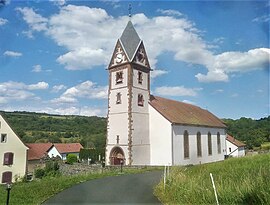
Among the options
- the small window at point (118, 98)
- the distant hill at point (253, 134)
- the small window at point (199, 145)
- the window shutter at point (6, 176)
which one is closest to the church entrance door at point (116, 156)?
the small window at point (118, 98)

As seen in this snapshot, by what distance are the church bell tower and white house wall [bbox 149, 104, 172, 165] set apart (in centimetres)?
59

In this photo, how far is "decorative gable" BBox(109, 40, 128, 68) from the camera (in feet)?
108

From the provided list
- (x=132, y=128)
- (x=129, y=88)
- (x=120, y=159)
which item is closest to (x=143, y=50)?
(x=129, y=88)

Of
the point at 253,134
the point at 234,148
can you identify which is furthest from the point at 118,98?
the point at 253,134

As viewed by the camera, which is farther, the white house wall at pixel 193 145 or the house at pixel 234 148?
the house at pixel 234 148

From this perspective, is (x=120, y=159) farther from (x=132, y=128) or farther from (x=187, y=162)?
(x=187, y=162)

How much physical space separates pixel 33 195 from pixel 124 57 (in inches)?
897

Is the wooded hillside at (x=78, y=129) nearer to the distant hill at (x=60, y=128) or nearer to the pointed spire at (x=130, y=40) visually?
the distant hill at (x=60, y=128)

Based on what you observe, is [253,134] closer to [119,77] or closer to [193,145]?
[193,145]

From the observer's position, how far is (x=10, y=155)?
33.0 m

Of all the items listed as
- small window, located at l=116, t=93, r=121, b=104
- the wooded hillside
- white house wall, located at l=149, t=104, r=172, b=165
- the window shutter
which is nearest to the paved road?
→ white house wall, located at l=149, t=104, r=172, b=165

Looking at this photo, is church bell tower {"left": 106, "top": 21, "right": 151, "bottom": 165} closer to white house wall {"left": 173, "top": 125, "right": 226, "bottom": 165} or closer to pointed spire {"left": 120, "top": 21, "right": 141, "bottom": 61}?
pointed spire {"left": 120, "top": 21, "right": 141, "bottom": 61}

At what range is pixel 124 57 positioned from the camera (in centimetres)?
3288

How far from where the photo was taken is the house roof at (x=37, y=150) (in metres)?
41.2
